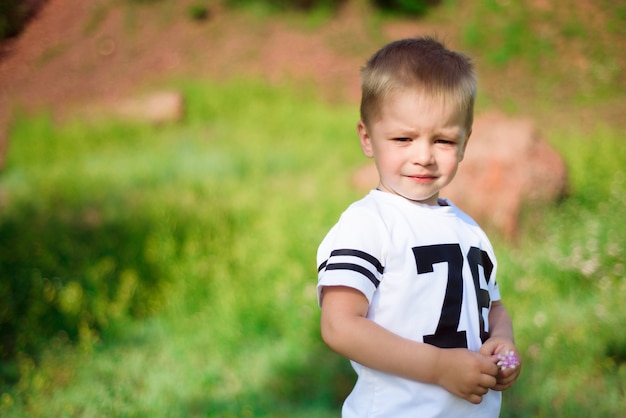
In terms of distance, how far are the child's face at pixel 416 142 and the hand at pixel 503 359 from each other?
41cm

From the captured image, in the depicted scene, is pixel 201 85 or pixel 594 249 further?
→ pixel 201 85

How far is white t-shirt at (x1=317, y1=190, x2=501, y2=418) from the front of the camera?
63.5 inches

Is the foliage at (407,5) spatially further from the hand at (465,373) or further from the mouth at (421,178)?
the hand at (465,373)

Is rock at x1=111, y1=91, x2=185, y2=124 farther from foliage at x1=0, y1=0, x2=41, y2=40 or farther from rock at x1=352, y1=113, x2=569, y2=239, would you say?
rock at x1=352, y1=113, x2=569, y2=239

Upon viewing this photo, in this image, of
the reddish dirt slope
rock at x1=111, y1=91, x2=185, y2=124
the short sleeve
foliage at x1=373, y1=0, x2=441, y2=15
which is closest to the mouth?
the short sleeve

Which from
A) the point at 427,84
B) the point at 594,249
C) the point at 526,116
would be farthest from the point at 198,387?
the point at 526,116

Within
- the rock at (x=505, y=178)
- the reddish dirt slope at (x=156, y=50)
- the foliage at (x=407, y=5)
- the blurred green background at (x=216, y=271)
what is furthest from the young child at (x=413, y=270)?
the foliage at (x=407, y=5)

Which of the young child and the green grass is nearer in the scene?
the young child

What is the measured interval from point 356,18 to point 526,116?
3.90 meters

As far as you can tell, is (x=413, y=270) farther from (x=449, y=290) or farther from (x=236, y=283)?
(x=236, y=283)

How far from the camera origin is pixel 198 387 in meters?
3.32

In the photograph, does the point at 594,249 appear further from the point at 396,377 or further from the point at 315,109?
the point at 315,109

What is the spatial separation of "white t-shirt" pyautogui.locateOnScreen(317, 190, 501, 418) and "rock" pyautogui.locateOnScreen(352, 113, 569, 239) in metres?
3.11

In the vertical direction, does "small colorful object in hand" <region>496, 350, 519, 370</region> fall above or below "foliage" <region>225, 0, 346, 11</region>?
above
